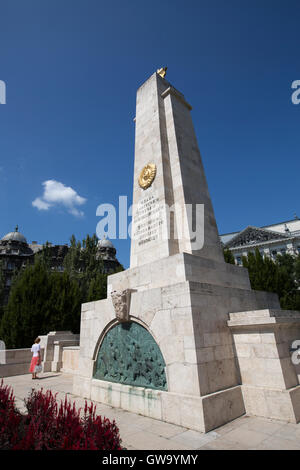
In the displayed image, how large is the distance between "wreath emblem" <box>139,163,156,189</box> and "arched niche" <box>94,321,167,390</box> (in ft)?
17.3

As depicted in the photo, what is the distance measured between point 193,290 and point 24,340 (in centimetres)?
2207

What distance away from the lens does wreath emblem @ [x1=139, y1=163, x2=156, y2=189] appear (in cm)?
980

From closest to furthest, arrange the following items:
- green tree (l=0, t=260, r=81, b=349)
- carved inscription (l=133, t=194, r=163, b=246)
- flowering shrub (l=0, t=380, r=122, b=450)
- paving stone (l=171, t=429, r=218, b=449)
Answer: flowering shrub (l=0, t=380, r=122, b=450) → paving stone (l=171, t=429, r=218, b=449) → carved inscription (l=133, t=194, r=163, b=246) → green tree (l=0, t=260, r=81, b=349)

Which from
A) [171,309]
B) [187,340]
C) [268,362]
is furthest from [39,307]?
[268,362]

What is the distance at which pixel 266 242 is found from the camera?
59781 mm

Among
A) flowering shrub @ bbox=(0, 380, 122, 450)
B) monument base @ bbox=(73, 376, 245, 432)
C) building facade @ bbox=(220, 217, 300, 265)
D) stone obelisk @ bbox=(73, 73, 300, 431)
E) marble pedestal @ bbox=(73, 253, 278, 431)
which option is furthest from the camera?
building facade @ bbox=(220, 217, 300, 265)

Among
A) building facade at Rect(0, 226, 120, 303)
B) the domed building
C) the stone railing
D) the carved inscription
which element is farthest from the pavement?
the domed building

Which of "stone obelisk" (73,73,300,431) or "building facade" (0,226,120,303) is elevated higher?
"building facade" (0,226,120,303)

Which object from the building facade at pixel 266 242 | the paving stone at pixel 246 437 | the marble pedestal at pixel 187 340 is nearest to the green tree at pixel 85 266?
the marble pedestal at pixel 187 340

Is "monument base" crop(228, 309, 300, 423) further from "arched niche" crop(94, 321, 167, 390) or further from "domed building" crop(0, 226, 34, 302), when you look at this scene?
"domed building" crop(0, 226, 34, 302)
